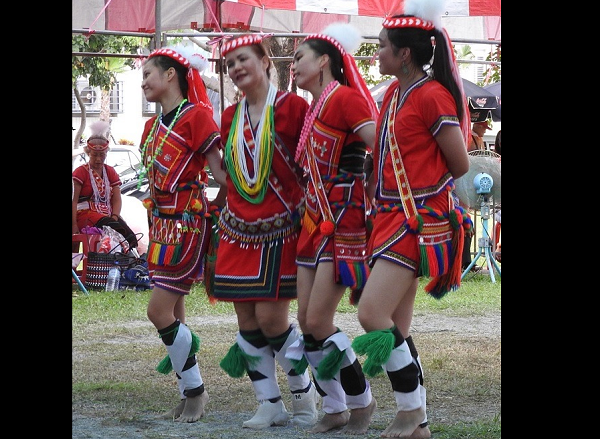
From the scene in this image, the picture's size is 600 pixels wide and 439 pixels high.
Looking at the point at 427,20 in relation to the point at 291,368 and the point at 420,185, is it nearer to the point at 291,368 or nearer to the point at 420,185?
the point at 420,185

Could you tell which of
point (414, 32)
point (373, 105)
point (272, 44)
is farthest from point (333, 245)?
point (272, 44)

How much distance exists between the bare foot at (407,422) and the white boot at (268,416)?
Answer: 702 mm

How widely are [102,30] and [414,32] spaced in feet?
22.5

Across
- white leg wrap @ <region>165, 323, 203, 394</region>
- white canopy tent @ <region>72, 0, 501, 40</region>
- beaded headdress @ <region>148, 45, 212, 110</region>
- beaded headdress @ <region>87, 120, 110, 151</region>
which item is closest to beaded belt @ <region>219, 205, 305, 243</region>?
white leg wrap @ <region>165, 323, 203, 394</region>

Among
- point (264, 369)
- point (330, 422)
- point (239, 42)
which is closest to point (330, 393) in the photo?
point (330, 422)

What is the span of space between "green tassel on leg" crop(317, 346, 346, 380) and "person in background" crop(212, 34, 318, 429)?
31cm

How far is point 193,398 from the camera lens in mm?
4965

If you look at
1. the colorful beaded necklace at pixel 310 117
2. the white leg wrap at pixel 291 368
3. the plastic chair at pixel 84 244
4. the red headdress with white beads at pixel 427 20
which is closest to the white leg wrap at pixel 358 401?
the white leg wrap at pixel 291 368

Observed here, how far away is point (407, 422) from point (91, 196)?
7.23 m

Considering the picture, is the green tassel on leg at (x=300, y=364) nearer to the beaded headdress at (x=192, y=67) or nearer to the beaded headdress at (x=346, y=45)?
the beaded headdress at (x=346, y=45)

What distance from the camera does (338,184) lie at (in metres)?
4.54

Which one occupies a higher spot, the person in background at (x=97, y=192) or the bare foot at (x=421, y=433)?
the person in background at (x=97, y=192)

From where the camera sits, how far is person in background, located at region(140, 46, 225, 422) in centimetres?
493

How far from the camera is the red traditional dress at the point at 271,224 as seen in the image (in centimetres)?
467
